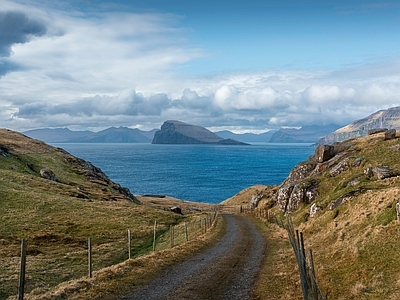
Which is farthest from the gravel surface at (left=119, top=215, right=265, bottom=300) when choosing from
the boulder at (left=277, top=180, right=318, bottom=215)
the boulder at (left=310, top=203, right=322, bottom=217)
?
the boulder at (left=277, top=180, right=318, bottom=215)

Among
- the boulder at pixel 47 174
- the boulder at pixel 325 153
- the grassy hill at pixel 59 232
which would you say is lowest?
the grassy hill at pixel 59 232

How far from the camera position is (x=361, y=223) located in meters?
27.2

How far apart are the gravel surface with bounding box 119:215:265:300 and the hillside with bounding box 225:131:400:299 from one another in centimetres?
173

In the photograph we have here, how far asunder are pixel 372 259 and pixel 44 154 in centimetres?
12439

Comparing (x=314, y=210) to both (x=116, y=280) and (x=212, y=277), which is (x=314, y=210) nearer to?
(x=212, y=277)

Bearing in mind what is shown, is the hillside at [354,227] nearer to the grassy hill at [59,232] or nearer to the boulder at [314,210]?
the boulder at [314,210]

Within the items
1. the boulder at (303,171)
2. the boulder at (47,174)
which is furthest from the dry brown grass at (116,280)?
the boulder at (47,174)

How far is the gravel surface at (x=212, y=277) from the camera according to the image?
1848 centimetres

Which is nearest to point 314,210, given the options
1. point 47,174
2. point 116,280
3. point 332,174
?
point 332,174

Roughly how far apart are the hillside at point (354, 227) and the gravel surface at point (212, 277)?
1726 mm

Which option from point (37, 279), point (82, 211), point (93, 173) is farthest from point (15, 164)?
point (37, 279)

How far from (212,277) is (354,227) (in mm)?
12241

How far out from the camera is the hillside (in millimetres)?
17641

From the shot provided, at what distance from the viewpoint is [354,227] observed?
27500 mm
